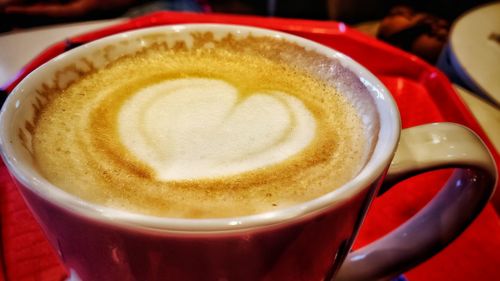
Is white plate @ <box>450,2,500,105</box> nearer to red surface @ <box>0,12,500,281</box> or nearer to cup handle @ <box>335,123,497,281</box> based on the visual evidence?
red surface @ <box>0,12,500,281</box>

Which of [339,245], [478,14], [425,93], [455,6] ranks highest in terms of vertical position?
[339,245]

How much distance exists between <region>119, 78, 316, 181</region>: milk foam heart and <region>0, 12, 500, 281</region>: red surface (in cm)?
23

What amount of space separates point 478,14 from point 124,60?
1.90 m

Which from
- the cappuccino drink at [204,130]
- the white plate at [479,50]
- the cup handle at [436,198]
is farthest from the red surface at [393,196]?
the white plate at [479,50]

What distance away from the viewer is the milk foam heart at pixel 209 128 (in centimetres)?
46

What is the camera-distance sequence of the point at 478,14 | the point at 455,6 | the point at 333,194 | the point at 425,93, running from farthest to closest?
the point at 455,6 < the point at 478,14 < the point at 425,93 < the point at 333,194

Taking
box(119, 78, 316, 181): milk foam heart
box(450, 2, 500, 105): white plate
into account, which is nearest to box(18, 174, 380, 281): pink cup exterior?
box(119, 78, 316, 181): milk foam heart

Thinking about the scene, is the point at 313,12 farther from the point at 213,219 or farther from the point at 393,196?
the point at 213,219

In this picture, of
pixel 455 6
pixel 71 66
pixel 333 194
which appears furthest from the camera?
pixel 455 6

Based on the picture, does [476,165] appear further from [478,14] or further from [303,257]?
[478,14]

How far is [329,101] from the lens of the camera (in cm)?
60

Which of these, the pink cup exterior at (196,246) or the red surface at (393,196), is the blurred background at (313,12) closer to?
the red surface at (393,196)

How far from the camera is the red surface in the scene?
2.01ft

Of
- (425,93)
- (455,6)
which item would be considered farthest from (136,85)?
(455,6)
